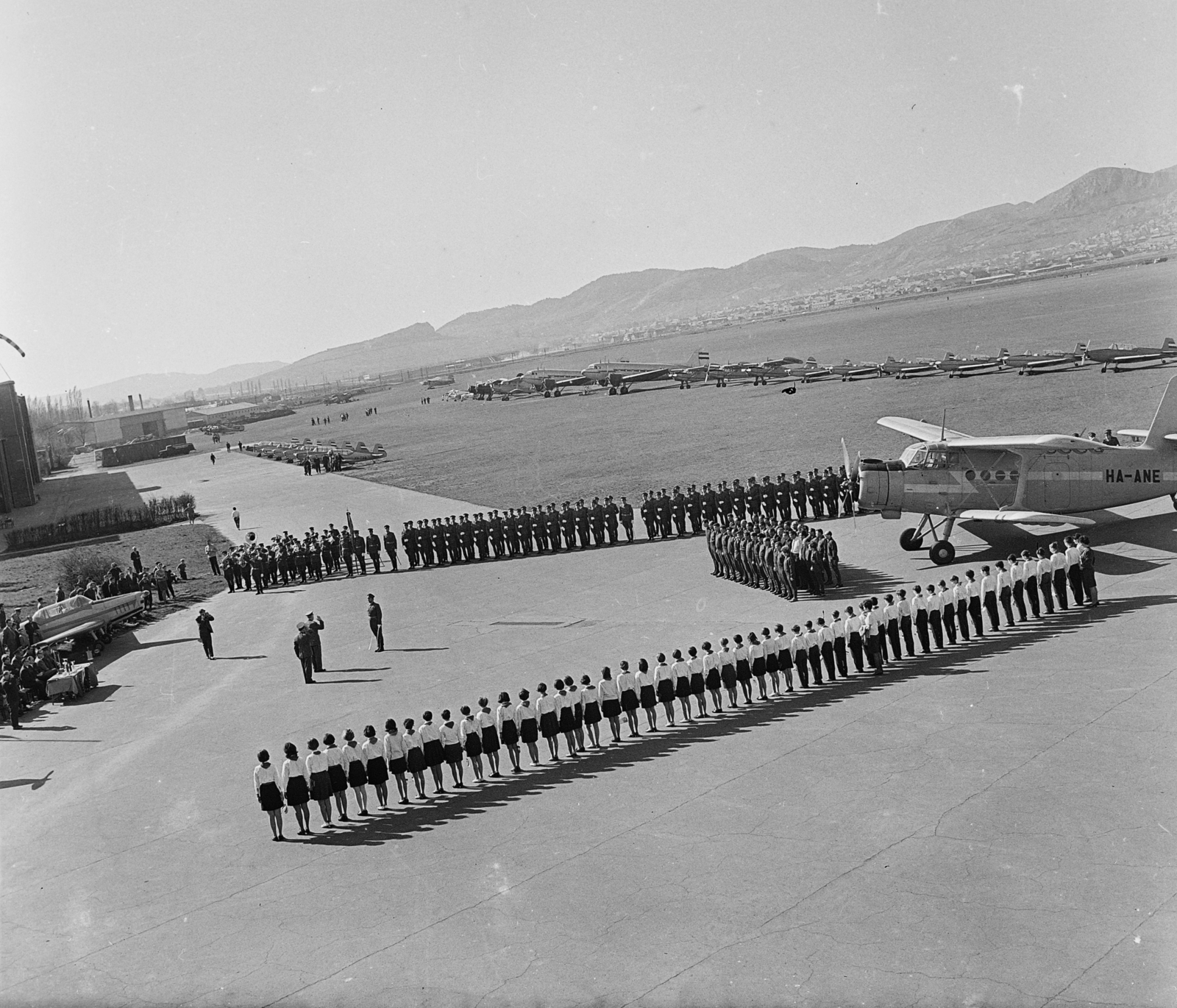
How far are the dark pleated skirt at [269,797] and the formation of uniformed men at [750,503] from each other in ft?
60.2

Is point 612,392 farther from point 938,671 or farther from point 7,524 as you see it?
point 938,671

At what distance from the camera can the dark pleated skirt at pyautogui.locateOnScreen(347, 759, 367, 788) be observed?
12.6 metres

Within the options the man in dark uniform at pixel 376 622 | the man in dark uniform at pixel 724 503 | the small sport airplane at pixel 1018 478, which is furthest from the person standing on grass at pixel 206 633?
the small sport airplane at pixel 1018 478

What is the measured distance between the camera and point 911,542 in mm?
24016

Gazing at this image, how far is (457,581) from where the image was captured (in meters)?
27.8

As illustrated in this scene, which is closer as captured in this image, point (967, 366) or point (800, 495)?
point (800, 495)

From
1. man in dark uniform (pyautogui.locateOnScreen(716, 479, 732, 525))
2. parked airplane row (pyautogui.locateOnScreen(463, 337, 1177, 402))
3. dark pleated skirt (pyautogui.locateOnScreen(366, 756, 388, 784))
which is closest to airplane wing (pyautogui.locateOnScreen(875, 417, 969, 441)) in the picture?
man in dark uniform (pyautogui.locateOnScreen(716, 479, 732, 525))

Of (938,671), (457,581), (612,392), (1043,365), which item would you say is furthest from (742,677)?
(612,392)

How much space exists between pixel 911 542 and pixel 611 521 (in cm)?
905

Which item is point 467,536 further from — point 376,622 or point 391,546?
point 376,622

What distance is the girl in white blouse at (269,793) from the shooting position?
39.3ft

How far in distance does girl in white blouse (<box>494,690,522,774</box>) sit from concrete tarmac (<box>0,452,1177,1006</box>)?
368 millimetres

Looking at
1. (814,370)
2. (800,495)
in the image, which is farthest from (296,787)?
(814,370)

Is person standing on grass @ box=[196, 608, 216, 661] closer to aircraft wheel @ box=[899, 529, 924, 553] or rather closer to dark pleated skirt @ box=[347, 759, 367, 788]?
dark pleated skirt @ box=[347, 759, 367, 788]
